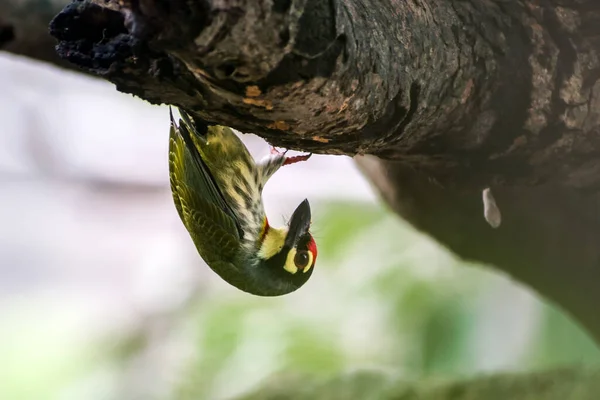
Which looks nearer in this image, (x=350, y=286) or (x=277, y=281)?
(x=277, y=281)

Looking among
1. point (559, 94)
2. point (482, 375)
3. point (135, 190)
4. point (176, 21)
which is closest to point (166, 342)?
point (135, 190)

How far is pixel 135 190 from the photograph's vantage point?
375cm

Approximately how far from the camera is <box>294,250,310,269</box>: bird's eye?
147 cm

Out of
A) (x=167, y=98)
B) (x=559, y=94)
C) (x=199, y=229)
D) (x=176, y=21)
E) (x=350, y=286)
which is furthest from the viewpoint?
(x=350, y=286)

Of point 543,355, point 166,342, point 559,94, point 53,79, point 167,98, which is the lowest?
point 166,342

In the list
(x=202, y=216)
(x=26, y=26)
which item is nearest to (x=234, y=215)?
(x=202, y=216)

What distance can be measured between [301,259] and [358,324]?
1.87 meters

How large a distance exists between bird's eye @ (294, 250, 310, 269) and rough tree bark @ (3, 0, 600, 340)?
0.26m

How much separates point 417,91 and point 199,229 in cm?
73

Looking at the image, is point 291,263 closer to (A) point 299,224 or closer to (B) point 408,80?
(A) point 299,224

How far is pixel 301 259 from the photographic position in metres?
1.47

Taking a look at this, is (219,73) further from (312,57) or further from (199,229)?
(199,229)

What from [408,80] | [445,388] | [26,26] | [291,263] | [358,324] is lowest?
[358,324]

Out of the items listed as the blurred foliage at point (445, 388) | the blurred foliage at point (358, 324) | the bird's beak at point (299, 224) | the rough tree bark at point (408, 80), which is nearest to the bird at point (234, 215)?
the bird's beak at point (299, 224)
